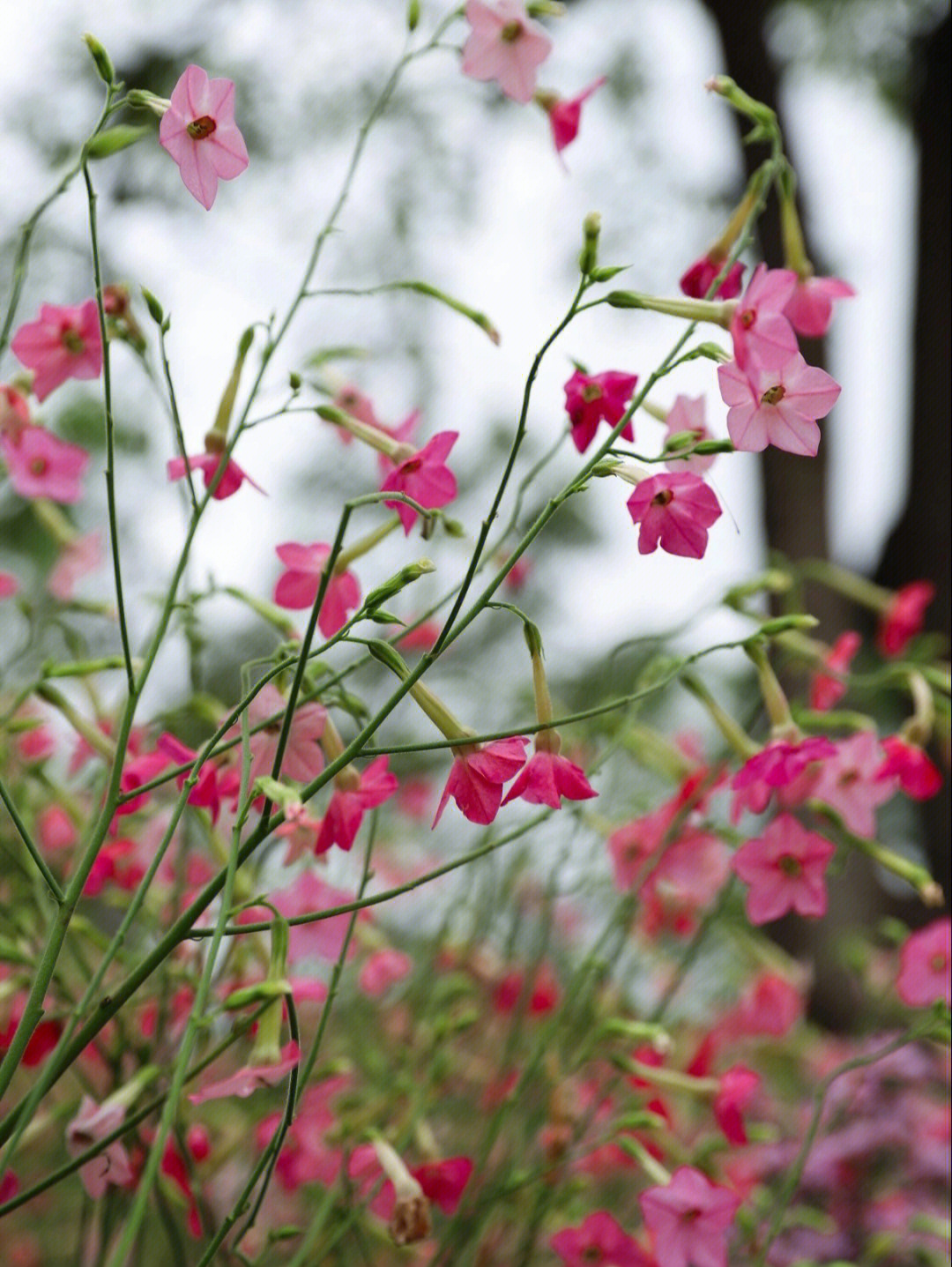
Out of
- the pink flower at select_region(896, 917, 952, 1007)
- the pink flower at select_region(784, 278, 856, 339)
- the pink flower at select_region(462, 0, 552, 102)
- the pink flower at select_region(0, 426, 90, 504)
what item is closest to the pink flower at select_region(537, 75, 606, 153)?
the pink flower at select_region(462, 0, 552, 102)

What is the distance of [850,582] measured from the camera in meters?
1.69

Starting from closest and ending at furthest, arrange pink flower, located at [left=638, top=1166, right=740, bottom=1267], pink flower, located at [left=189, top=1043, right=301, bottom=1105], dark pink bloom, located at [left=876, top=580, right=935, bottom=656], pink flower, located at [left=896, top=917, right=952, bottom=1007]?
pink flower, located at [left=189, top=1043, right=301, bottom=1105]
pink flower, located at [left=638, top=1166, right=740, bottom=1267]
pink flower, located at [left=896, top=917, right=952, bottom=1007]
dark pink bloom, located at [left=876, top=580, right=935, bottom=656]

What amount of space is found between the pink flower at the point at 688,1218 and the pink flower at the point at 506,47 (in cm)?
82

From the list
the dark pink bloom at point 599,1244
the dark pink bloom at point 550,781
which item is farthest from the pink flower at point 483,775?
the dark pink bloom at point 599,1244

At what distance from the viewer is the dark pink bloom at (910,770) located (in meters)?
0.96

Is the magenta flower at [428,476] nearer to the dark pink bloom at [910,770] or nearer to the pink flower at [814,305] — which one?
the pink flower at [814,305]

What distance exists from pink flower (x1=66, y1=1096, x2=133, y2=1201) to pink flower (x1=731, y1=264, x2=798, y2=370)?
0.58 m

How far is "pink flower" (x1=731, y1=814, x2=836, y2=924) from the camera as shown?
3.01ft

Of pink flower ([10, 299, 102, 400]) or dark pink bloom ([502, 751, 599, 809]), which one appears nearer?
dark pink bloom ([502, 751, 599, 809])

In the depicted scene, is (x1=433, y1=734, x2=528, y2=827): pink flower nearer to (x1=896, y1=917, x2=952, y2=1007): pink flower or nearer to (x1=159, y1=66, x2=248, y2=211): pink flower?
(x1=159, y1=66, x2=248, y2=211): pink flower

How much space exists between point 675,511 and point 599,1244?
2.06 feet

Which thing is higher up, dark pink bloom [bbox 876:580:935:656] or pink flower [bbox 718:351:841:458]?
pink flower [bbox 718:351:841:458]

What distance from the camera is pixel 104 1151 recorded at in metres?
0.73

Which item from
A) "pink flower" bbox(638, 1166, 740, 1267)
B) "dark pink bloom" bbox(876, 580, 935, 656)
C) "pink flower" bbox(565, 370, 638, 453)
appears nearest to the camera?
"pink flower" bbox(565, 370, 638, 453)
